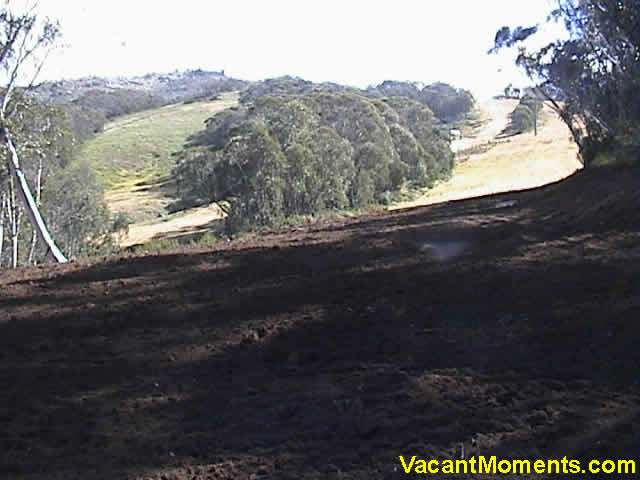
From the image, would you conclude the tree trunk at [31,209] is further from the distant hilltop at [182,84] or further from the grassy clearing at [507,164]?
the distant hilltop at [182,84]

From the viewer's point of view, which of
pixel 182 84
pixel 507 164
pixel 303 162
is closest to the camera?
pixel 303 162

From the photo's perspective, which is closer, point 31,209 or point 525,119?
point 31,209

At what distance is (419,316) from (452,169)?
41.1m

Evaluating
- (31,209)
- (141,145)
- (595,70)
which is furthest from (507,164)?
(31,209)

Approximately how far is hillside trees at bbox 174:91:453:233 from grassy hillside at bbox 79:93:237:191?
56.6ft

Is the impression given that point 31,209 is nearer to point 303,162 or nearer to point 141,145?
point 303,162

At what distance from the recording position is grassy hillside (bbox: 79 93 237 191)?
55.1m

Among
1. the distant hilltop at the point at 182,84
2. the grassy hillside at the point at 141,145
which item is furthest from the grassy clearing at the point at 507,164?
the distant hilltop at the point at 182,84

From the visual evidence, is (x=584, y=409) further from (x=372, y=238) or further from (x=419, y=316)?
(x=372, y=238)

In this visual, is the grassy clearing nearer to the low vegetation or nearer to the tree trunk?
the low vegetation

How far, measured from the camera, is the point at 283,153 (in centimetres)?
2778

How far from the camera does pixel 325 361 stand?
574 cm

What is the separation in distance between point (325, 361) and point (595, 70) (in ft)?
47.8

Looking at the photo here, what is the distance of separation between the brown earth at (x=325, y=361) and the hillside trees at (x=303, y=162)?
15.5m
